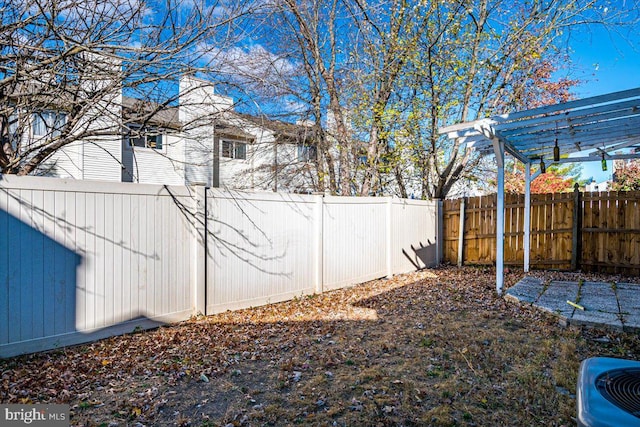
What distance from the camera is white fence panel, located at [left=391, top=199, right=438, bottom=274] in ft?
24.7

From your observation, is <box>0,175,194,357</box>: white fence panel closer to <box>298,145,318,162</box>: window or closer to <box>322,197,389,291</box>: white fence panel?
<box>322,197,389,291</box>: white fence panel

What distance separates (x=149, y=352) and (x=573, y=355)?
3734 millimetres

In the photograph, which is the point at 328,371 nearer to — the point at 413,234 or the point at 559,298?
the point at 559,298

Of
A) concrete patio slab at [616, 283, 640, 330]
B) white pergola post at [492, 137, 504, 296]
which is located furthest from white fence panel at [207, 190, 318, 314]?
concrete patio slab at [616, 283, 640, 330]

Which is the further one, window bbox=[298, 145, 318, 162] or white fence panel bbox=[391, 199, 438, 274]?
window bbox=[298, 145, 318, 162]

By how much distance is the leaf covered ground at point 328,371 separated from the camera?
2.32m

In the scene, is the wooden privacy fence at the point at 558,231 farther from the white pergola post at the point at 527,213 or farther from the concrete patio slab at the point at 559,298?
the concrete patio slab at the point at 559,298

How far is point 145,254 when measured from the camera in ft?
12.7

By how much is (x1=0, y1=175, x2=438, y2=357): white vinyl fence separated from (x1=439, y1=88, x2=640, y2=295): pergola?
7.73 feet

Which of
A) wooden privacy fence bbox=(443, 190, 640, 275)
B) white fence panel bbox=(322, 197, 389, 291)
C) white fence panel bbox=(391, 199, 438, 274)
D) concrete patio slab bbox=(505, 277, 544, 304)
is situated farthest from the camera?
white fence panel bbox=(391, 199, 438, 274)

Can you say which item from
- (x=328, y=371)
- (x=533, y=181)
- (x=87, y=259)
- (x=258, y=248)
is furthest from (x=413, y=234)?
(x=533, y=181)

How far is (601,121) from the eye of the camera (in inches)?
186

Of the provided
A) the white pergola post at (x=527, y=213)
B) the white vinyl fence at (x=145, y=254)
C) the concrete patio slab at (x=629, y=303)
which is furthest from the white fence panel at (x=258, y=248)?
the white pergola post at (x=527, y=213)
